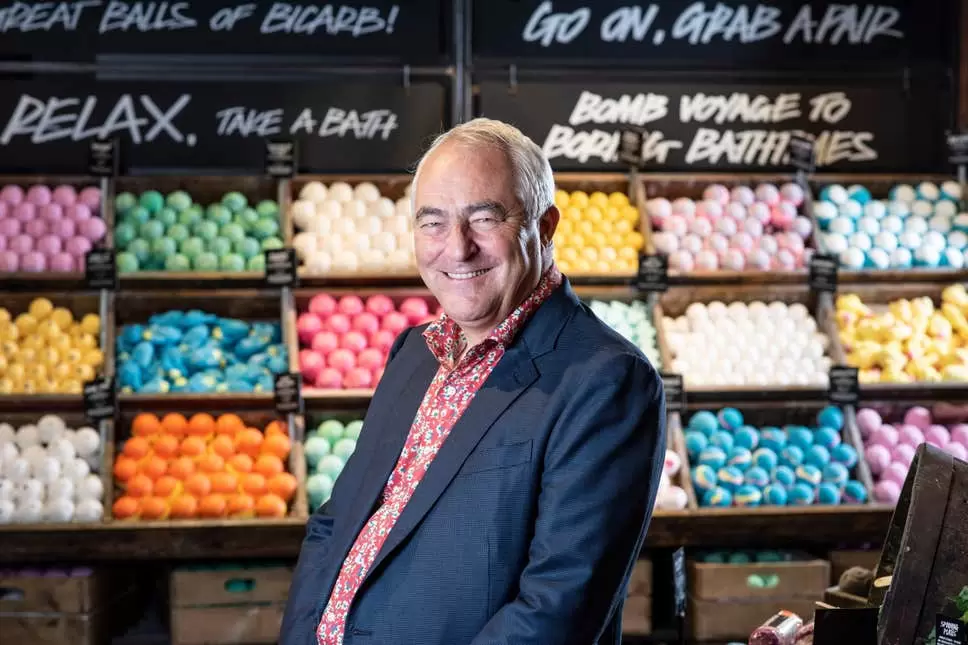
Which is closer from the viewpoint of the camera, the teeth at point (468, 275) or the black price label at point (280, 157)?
the teeth at point (468, 275)

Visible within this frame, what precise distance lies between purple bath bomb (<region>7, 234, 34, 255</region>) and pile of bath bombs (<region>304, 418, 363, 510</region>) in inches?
55.4

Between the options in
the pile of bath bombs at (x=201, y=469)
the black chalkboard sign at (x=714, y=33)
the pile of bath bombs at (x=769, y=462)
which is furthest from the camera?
the black chalkboard sign at (x=714, y=33)

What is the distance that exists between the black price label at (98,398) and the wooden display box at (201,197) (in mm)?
481

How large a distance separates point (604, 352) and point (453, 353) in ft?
1.25

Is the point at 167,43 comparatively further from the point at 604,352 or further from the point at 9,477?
the point at 604,352

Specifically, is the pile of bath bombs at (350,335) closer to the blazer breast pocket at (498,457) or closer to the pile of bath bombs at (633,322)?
the pile of bath bombs at (633,322)

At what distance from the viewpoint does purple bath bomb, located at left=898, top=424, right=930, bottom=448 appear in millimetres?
4727

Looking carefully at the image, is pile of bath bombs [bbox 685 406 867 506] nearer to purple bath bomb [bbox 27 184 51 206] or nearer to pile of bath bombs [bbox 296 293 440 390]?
pile of bath bombs [bbox 296 293 440 390]

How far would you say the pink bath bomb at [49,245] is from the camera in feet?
15.3

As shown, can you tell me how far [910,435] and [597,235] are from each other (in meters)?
1.57

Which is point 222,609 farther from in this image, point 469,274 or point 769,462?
point 469,274

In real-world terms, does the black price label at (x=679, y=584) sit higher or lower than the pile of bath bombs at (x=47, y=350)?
lower

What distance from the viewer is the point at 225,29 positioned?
5.02 metres

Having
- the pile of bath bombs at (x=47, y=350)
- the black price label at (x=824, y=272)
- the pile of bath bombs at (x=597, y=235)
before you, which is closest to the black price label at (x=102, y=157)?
the pile of bath bombs at (x=47, y=350)
